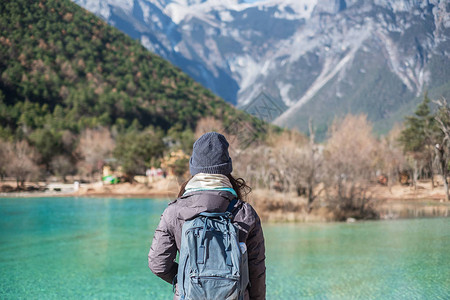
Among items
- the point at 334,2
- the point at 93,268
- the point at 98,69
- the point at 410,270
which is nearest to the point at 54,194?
the point at 93,268

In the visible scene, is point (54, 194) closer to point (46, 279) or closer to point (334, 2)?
point (46, 279)

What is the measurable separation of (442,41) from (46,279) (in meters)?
16.2

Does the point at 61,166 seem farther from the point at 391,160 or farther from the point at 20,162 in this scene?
the point at 391,160

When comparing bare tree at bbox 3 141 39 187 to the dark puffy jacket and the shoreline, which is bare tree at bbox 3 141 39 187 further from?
the dark puffy jacket

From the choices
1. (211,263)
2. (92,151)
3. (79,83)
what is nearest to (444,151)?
(211,263)

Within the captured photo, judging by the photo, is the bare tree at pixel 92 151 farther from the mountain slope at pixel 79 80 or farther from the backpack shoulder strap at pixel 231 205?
the backpack shoulder strap at pixel 231 205

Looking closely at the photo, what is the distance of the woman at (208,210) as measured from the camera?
2279mm

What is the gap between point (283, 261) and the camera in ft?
31.5

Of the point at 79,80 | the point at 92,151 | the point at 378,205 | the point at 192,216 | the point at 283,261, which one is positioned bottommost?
the point at 283,261

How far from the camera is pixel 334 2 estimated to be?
129875 millimetres

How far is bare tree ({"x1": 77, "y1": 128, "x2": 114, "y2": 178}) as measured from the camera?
3978cm

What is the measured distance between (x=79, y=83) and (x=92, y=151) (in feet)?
61.9

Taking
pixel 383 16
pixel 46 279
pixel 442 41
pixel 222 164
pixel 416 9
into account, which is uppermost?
pixel 383 16

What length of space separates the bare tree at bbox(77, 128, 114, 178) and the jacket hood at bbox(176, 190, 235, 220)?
124 feet
